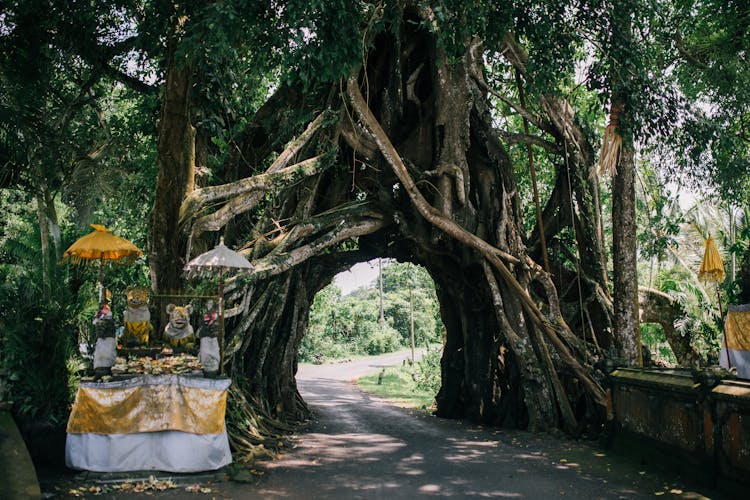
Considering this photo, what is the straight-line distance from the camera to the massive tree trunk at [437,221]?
31.5 ft

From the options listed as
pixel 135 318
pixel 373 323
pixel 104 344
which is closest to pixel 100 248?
pixel 135 318

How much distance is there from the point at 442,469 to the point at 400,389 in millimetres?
14859

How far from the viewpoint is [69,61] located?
9625 mm

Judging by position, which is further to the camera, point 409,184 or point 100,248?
point 409,184

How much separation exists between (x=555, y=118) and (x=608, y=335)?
381cm

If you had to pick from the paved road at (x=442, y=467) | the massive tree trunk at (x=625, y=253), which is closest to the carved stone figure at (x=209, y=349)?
the paved road at (x=442, y=467)

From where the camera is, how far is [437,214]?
9.94m

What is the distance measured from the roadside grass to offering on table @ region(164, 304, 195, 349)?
28.0 feet

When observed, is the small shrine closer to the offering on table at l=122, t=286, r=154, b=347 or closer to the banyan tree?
the offering on table at l=122, t=286, r=154, b=347

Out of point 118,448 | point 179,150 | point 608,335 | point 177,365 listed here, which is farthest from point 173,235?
point 608,335

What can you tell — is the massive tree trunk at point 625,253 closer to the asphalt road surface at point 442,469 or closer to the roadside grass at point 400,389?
the asphalt road surface at point 442,469

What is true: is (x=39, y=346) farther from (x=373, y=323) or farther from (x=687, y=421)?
(x=373, y=323)

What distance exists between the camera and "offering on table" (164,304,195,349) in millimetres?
7203

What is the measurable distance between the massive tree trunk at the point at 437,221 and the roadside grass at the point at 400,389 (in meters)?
4.65
